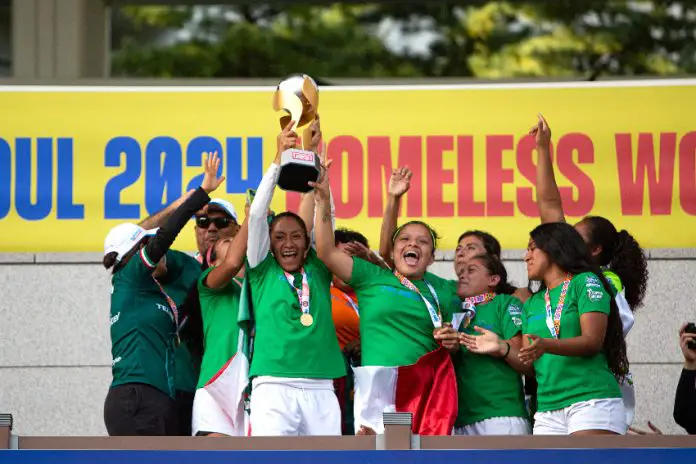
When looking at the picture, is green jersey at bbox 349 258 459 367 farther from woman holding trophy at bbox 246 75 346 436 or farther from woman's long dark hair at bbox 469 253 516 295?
woman's long dark hair at bbox 469 253 516 295

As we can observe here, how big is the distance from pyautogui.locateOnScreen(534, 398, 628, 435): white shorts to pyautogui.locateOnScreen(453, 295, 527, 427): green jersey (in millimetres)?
357

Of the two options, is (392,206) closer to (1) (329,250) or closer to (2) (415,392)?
(1) (329,250)

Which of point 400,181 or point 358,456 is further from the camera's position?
point 400,181

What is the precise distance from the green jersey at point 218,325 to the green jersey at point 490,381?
108cm

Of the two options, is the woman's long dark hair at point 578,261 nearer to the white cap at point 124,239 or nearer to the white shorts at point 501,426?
the white shorts at point 501,426

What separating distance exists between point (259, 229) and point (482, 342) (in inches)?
46.1

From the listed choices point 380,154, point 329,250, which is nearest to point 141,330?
point 329,250

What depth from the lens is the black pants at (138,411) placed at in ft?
22.4

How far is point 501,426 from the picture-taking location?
680 centimetres

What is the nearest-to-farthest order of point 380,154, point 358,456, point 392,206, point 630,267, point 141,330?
point 358,456, point 141,330, point 630,267, point 392,206, point 380,154

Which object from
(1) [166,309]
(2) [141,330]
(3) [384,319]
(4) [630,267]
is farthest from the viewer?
(4) [630,267]

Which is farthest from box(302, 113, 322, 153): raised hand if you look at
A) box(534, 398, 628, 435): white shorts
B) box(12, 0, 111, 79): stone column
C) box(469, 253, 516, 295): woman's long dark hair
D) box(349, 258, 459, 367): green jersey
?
box(12, 0, 111, 79): stone column

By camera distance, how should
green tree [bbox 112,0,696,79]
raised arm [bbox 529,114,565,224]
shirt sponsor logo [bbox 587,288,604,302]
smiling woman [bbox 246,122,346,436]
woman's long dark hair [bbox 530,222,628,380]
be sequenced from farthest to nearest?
green tree [bbox 112,0,696,79] < raised arm [bbox 529,114,565,224] < smiling woman [bbox 246,122,346,436] < woman's long dark hair [bbox 530,222,628,380] < shirt sponsor logo [bbox 587,288,604,302]

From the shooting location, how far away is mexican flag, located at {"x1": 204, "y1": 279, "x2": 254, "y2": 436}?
22.7 feet
